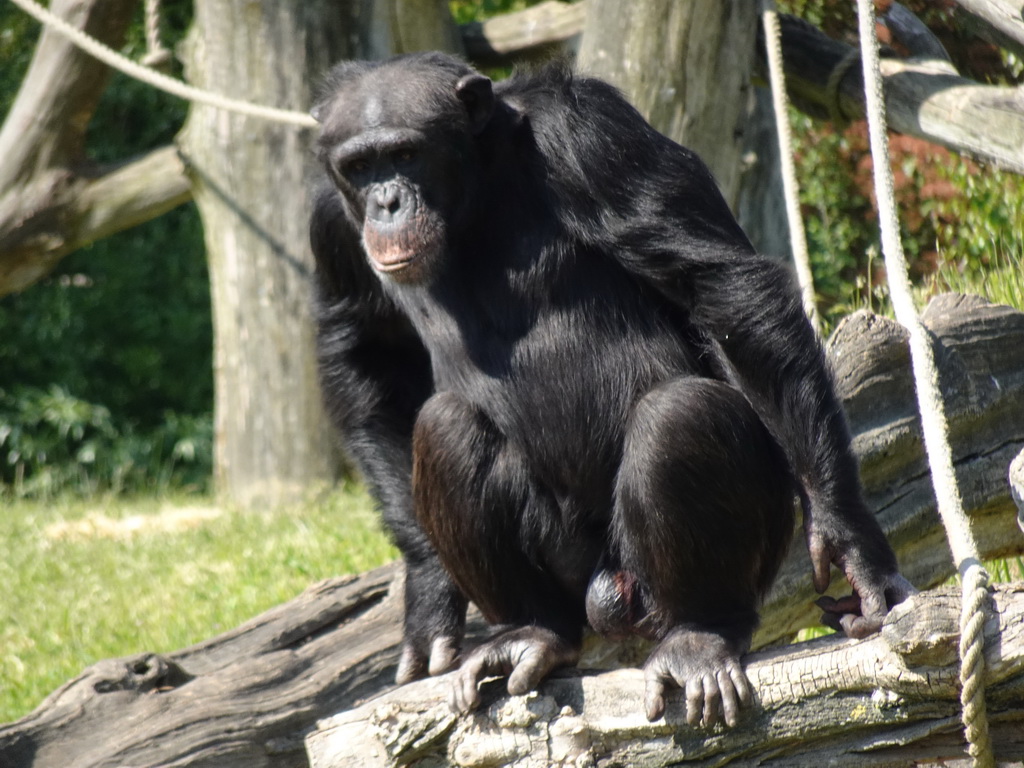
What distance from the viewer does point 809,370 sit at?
3561mm

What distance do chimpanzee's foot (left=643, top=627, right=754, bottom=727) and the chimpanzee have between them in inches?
7.7

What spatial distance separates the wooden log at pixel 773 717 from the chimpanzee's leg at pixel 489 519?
36 cm

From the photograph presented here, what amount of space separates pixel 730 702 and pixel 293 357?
18.0 ft

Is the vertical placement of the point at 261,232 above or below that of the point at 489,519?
above

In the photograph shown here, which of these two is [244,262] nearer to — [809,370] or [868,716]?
[809,370]

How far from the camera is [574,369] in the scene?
373 cm

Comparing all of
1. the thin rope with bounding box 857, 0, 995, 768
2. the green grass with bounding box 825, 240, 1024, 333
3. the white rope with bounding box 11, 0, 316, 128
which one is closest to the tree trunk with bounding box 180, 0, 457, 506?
the white rope with bounding box 11, 0, 316, 128

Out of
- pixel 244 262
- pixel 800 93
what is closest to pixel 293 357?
pixel 244 262

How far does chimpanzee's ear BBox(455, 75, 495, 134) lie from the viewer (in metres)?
3.75

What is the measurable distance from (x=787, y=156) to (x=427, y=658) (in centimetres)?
259

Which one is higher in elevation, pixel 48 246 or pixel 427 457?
pixel 48 246

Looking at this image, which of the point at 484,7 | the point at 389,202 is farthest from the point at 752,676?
the point at 484,7

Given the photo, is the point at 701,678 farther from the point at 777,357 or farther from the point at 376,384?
the point at 376,384

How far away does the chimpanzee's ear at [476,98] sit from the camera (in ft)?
12.3
